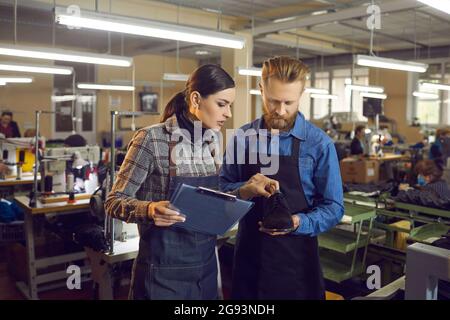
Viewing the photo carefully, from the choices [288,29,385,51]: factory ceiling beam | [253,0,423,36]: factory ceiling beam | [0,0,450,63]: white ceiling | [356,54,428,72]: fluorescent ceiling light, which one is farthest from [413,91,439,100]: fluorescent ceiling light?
[356,54,428,72]: fluorescent ceiling light

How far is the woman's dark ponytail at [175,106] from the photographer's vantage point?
1618mm

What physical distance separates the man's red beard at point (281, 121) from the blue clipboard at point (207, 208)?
1.03 ft

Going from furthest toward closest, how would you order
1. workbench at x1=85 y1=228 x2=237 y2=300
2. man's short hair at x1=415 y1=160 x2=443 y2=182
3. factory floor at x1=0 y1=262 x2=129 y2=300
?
man's short hair at x1=415 y1=160 x2=443 y2=182 < factory floor at x1=0 y1=262 x2=129 y2=300 < workbench at x1=85 y1=228 x2=237 y2=300

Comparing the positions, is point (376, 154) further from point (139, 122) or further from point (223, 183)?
point (223, 183)

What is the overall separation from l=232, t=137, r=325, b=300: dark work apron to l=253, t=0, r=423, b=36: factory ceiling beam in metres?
4.30

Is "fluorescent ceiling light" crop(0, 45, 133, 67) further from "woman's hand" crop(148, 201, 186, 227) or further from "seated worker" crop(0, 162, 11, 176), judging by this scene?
"woman's hand" crop(148, 201, 186, 227)

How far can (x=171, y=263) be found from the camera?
1.51 meters

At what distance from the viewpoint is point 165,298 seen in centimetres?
150

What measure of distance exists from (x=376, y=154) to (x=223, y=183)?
725 cm

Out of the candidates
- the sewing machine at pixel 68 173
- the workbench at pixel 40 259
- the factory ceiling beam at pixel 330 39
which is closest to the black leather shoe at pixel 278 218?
the workbench at pixel 40 259

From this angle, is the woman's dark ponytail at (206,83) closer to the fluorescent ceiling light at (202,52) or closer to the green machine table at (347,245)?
the green machine table at (347,245)

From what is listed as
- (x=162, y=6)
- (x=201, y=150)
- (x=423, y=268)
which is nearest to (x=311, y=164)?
(x=201, y=150)

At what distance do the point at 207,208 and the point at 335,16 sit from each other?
533 centimetres

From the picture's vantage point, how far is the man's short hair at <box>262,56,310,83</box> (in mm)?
1537
